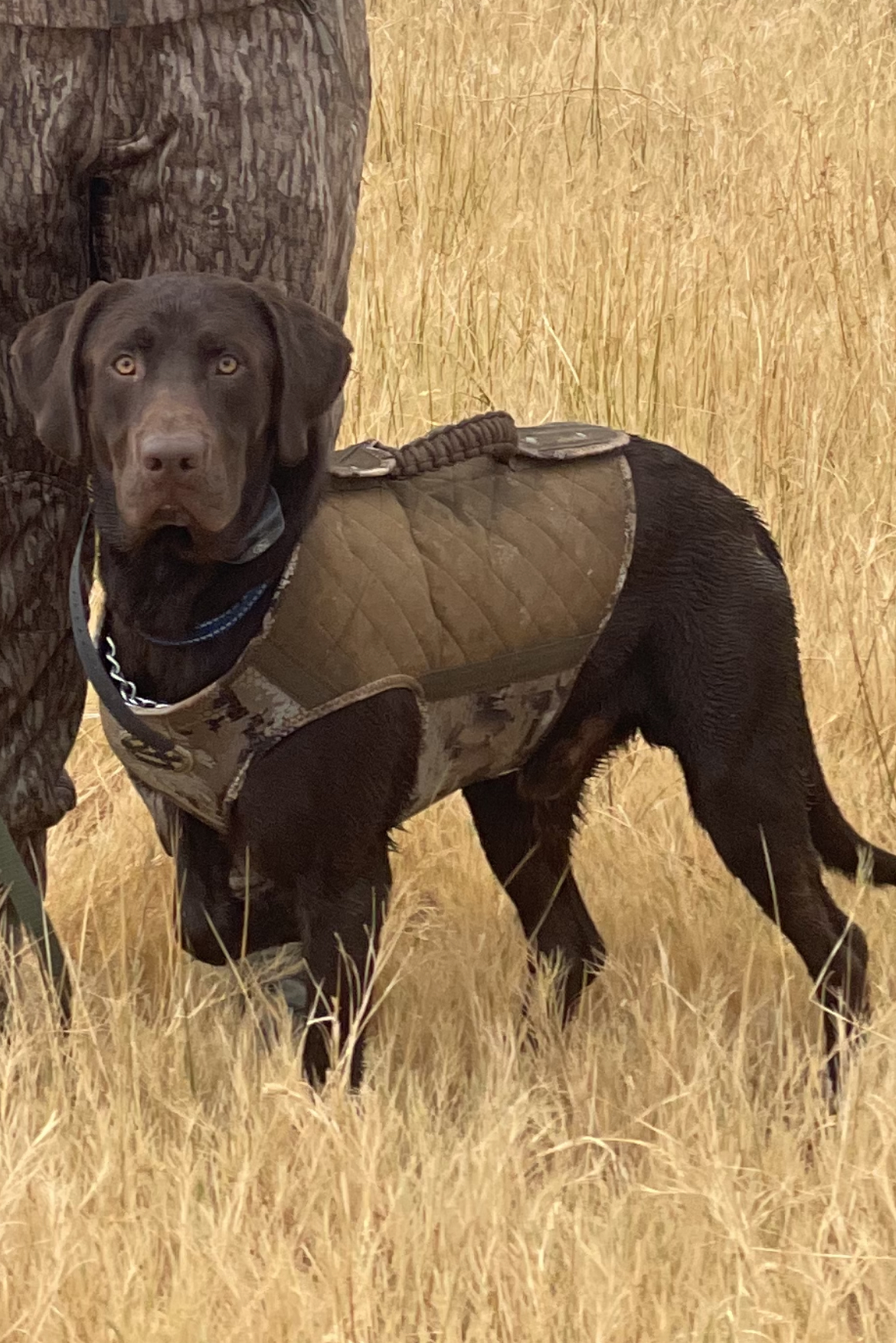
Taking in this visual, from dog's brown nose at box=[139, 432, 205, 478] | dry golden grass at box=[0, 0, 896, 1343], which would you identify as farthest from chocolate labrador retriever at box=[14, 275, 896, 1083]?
dry golden grass at box=[0, 0, 896, 1343]

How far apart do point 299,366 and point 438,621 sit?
A: 0.39 m

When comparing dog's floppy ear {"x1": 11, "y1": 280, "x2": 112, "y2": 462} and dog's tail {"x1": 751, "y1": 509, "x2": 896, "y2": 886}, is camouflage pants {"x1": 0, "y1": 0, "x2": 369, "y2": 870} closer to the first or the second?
dog's floppy ear {"x1": 11, "y1": 280, "x2": 112, "y2": 462}

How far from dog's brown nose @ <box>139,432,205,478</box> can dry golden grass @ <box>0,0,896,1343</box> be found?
0.71 meters

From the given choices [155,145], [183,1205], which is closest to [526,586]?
[155,145]

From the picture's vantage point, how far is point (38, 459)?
274 cm

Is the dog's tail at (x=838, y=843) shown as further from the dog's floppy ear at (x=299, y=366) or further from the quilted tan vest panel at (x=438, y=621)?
the dog's floppy ear at (x=299, y=366)

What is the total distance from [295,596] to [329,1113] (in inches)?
25.5

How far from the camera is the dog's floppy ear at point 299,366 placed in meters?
2.45

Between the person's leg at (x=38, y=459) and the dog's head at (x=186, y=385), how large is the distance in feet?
0.55

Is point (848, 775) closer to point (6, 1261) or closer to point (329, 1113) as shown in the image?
point (329, 1113)

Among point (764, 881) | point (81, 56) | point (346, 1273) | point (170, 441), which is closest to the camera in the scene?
point (346, 1273)

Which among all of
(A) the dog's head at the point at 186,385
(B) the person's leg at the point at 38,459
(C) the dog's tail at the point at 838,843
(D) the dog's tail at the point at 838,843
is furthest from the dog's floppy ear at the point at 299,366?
(C) the dog's tail at the point at 838,843

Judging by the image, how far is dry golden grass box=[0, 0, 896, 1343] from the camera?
210cm

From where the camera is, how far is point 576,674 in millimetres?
2762
